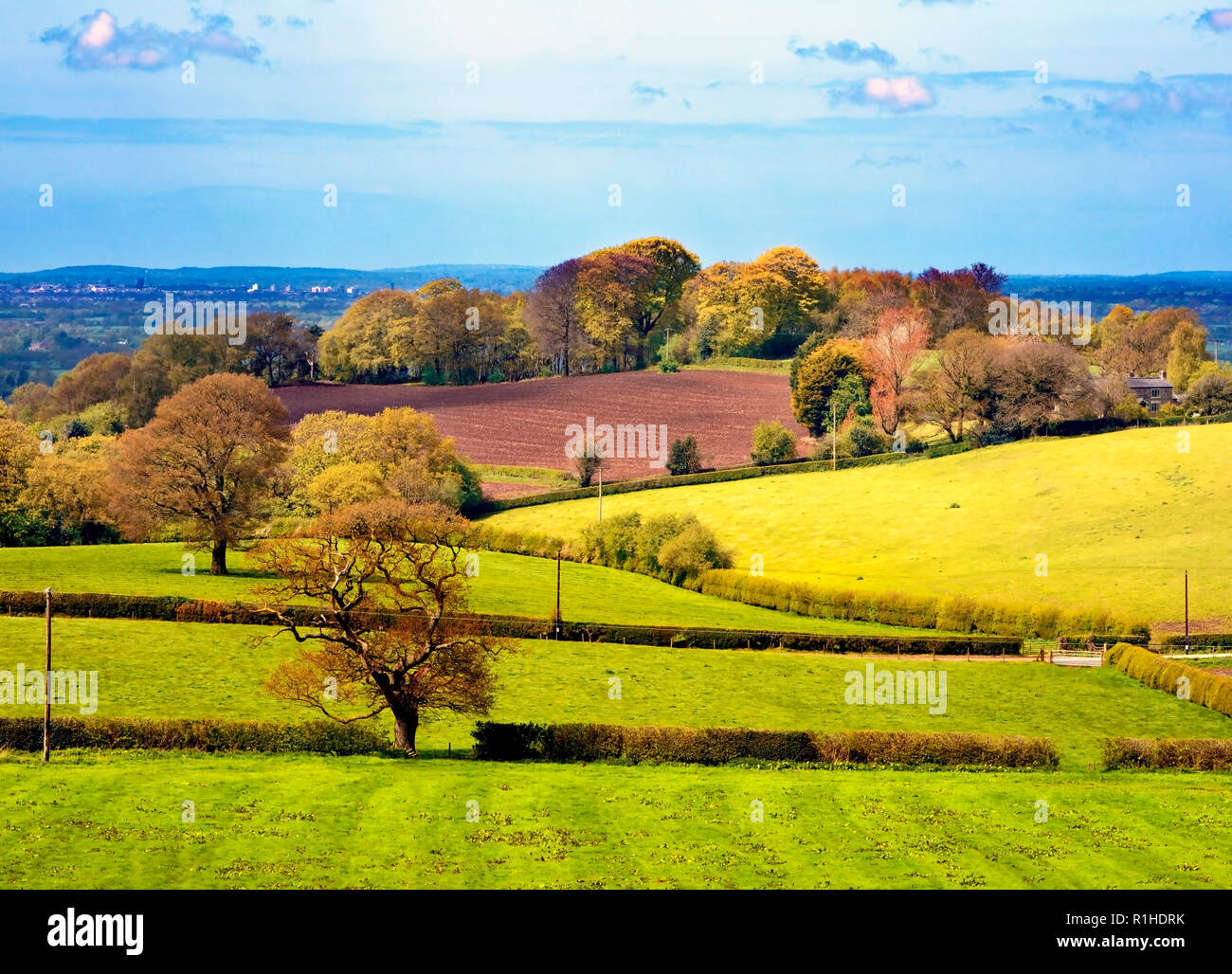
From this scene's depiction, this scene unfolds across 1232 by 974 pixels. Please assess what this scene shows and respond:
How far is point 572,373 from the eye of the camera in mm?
165375

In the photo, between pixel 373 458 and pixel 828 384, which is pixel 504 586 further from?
pixel 828 384

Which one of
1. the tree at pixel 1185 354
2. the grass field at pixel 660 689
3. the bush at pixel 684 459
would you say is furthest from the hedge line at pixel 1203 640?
the tree at pixel 1185 354

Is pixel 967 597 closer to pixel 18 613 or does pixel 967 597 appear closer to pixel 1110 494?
pixel 1110 494

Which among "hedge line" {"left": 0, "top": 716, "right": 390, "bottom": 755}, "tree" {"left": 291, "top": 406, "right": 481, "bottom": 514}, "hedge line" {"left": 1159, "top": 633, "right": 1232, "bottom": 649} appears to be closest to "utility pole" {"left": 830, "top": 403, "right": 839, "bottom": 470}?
"tree" {"left": 291, "top": 406, "right": 481, "bottom": 514}

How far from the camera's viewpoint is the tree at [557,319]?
16338 cm

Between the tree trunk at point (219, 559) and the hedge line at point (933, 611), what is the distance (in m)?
27.4

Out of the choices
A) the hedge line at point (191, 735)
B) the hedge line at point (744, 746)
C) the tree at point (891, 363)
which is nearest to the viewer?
the hedge line at point (191, 735)

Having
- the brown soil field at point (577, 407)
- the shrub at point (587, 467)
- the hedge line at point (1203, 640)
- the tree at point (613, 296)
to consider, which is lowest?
the hedge line at point (1203, 640)

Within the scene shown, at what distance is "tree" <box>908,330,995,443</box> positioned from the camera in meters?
112

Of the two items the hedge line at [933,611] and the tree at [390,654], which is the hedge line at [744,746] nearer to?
the tree at [390,654]

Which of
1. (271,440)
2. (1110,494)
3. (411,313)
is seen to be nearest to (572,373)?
(411,313)

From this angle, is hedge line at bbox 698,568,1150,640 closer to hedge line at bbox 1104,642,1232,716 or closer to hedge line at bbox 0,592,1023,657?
hedge line at bbox 0,592,1023,657

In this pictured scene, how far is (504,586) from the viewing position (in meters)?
74.6
